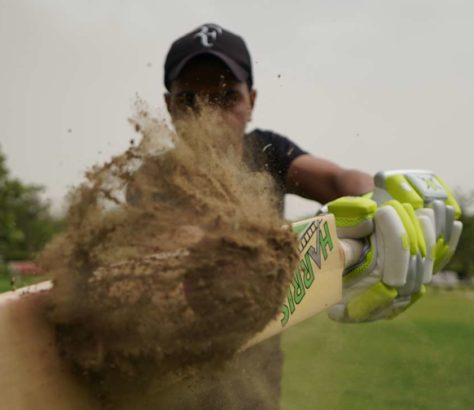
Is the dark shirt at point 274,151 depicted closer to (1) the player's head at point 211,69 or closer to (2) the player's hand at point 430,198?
(1) the player's head at point 211,69

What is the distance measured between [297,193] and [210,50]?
598 mm

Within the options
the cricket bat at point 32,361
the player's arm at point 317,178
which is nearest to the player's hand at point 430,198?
the player's arm at point 317,178

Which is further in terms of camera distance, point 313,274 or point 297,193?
point 297,193

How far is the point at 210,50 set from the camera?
2.57 m

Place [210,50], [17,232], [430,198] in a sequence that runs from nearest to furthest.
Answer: [430,198] < [210,50] < [17,232]

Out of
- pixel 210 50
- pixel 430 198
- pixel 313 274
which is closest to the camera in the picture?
pixel 313 274

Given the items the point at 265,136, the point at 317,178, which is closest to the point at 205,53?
the point at 265,136

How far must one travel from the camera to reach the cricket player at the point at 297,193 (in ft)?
5.58

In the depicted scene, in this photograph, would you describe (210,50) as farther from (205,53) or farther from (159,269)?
(159,269)

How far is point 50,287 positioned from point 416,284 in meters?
1.19

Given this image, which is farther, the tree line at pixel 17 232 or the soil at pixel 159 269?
the tree line at pixel 17 232

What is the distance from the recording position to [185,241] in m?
1.20

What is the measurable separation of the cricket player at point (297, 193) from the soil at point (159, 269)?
167 mm

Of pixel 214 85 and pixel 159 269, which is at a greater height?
pixel 214 85
